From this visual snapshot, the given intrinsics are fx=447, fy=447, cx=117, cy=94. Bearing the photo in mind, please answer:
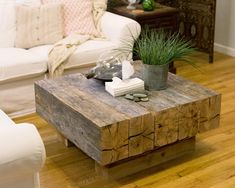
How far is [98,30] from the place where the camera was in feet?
13.2

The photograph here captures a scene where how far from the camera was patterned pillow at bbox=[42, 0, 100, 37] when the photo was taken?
3.94m

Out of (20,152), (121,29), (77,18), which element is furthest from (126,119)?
(77,18)

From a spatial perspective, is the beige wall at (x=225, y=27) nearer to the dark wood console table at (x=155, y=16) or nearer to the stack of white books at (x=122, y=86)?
the dark wood console table at (x=155, y=16)

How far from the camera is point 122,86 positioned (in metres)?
2.75

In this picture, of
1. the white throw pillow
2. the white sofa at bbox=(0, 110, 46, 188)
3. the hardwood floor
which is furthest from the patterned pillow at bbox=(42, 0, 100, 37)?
the white sofa at bbox=(0, 110, 46, 188)

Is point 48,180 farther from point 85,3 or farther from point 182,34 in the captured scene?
point 182,34

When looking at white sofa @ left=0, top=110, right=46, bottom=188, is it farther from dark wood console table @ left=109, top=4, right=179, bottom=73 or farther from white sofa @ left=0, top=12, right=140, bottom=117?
dark wood console table @ left=109, top=4, right=179, bottom=73

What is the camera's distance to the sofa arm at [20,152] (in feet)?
5.58

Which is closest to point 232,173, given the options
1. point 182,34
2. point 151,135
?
point 151,135

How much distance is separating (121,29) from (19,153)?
7.43 ft

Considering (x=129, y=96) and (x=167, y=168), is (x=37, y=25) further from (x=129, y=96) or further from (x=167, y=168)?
(x=167, y=168)

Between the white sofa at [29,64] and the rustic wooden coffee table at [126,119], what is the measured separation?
0.50 metres

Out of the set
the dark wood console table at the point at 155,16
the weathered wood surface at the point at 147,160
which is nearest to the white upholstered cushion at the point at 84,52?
the dark wood console table at the point at 155,16

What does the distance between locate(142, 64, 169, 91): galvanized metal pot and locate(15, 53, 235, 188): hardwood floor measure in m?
0.50
